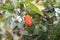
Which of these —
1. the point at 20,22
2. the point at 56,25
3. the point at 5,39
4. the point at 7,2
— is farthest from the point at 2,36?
the point at 56,25

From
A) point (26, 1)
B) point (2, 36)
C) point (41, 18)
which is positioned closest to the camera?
point (26, 1)

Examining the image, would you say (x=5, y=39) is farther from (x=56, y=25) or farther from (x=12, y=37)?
(x=56, y=25)

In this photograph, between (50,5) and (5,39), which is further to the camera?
(50,5)

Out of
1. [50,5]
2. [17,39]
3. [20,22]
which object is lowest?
[17,39]

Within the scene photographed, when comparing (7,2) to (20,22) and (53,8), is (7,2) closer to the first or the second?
(20,22)

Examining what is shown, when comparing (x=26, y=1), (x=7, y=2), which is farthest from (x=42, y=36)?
(x=26, y=1)

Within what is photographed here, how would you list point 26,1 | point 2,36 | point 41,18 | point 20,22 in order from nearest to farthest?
1. point 26,1
2. point 2,36
3. point 20,22
4. point 41,18

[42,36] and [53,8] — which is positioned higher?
[53,8]

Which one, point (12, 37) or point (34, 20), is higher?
point (34, 20)

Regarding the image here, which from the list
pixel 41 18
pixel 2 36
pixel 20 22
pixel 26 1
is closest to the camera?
pixel 26 1
